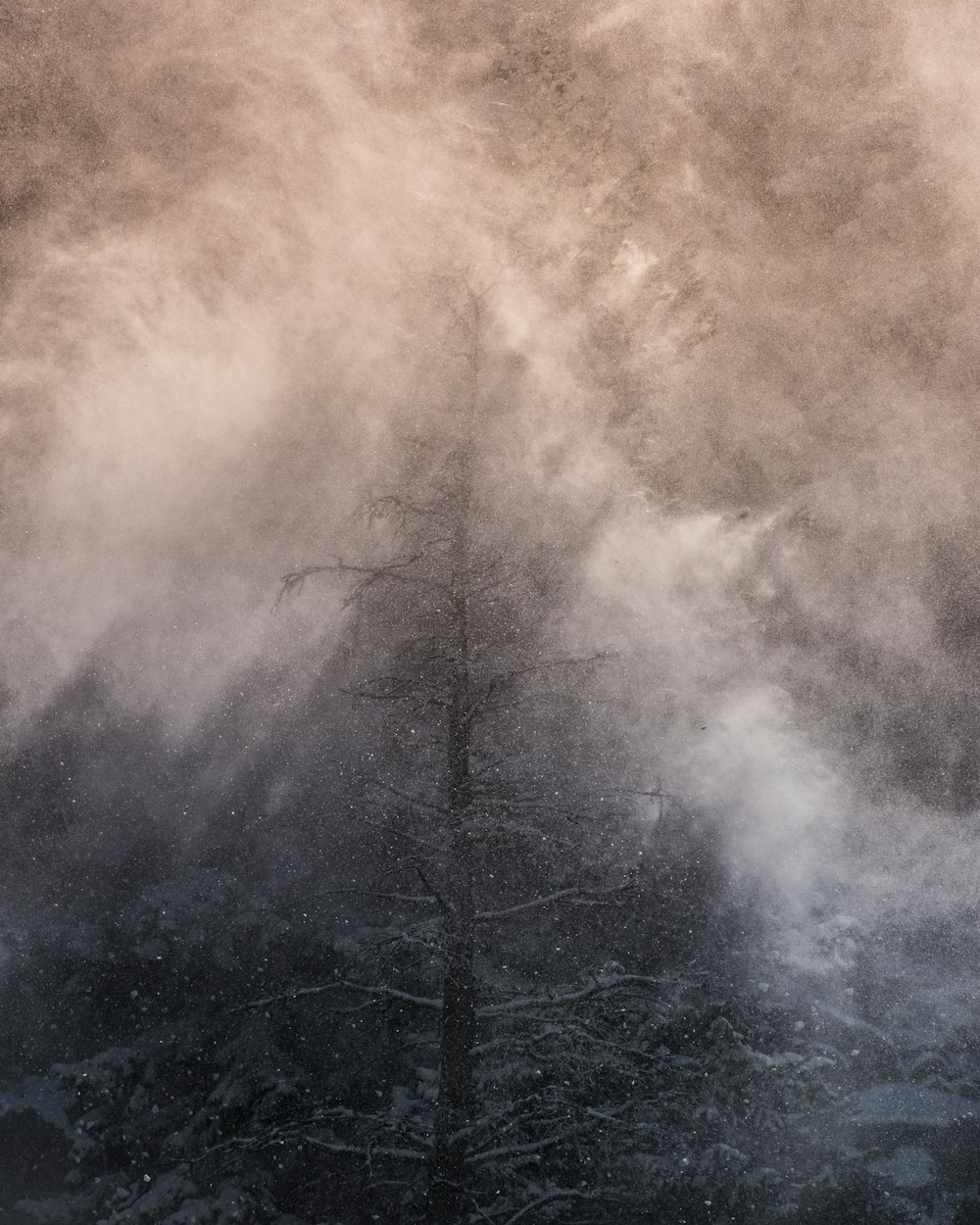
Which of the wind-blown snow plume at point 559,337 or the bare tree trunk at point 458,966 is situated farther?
the wind-blown snow plume at point 559,337

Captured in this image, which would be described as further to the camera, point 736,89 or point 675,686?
point 675,686

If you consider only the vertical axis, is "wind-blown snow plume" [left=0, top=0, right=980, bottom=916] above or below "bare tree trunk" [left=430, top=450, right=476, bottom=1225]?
above

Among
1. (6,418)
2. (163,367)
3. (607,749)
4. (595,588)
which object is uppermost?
(163,367)

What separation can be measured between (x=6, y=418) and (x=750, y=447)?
815 cm

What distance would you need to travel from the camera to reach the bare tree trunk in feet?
21.3

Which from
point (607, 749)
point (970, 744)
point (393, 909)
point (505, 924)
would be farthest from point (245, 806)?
point (970, 744)

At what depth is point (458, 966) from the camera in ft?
22.0

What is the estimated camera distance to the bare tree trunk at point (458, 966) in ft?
21.3

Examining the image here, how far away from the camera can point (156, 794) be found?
32.2 ft

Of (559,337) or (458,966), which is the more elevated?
(559,337)

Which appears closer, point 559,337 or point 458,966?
point 458,966

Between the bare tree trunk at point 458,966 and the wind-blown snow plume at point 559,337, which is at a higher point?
the wind-blown snow plume at point 559,337

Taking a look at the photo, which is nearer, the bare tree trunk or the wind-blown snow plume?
the bare tree trunk

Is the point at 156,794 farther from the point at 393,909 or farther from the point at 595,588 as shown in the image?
the point at 595,588
